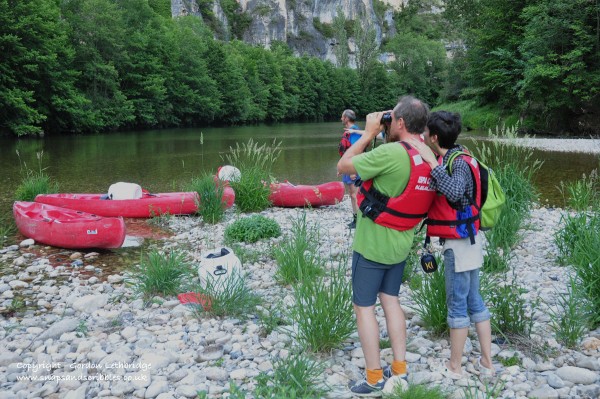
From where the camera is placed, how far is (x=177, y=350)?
389 centimetres

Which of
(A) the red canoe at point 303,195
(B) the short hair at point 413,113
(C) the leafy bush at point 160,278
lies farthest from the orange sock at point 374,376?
(A) the red canoe at point 303,195

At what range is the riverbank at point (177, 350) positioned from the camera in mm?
3246

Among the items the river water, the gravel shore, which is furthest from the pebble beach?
the gravel shore

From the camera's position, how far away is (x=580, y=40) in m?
23.0

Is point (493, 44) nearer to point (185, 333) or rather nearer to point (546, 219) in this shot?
point (546, 219)

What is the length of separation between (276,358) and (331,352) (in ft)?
1.30

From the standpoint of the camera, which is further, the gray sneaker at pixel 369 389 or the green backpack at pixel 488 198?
the green backpack at pixel 488 198

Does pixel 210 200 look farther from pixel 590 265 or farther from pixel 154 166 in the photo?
pixel 154 166

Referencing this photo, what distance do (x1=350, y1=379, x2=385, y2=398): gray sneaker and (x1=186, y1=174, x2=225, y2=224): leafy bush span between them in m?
5.94

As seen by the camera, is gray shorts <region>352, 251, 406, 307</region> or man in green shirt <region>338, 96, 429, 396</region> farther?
gray shorts <region>352, 251, 406, 307</region>

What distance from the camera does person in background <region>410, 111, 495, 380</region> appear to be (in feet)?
9.96

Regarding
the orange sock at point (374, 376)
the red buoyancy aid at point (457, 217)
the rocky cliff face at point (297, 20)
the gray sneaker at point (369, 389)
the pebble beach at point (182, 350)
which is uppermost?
the rocky cliff face at point (297, 20)

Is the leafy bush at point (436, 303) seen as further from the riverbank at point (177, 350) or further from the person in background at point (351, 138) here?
the person in background at point (351, 138)

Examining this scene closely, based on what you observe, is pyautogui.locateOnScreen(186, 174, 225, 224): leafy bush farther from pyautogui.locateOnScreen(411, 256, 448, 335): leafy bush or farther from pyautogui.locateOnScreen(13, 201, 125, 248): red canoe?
pyautogui.locateOnScreen(411, 256, 448, 335): leafy bush
